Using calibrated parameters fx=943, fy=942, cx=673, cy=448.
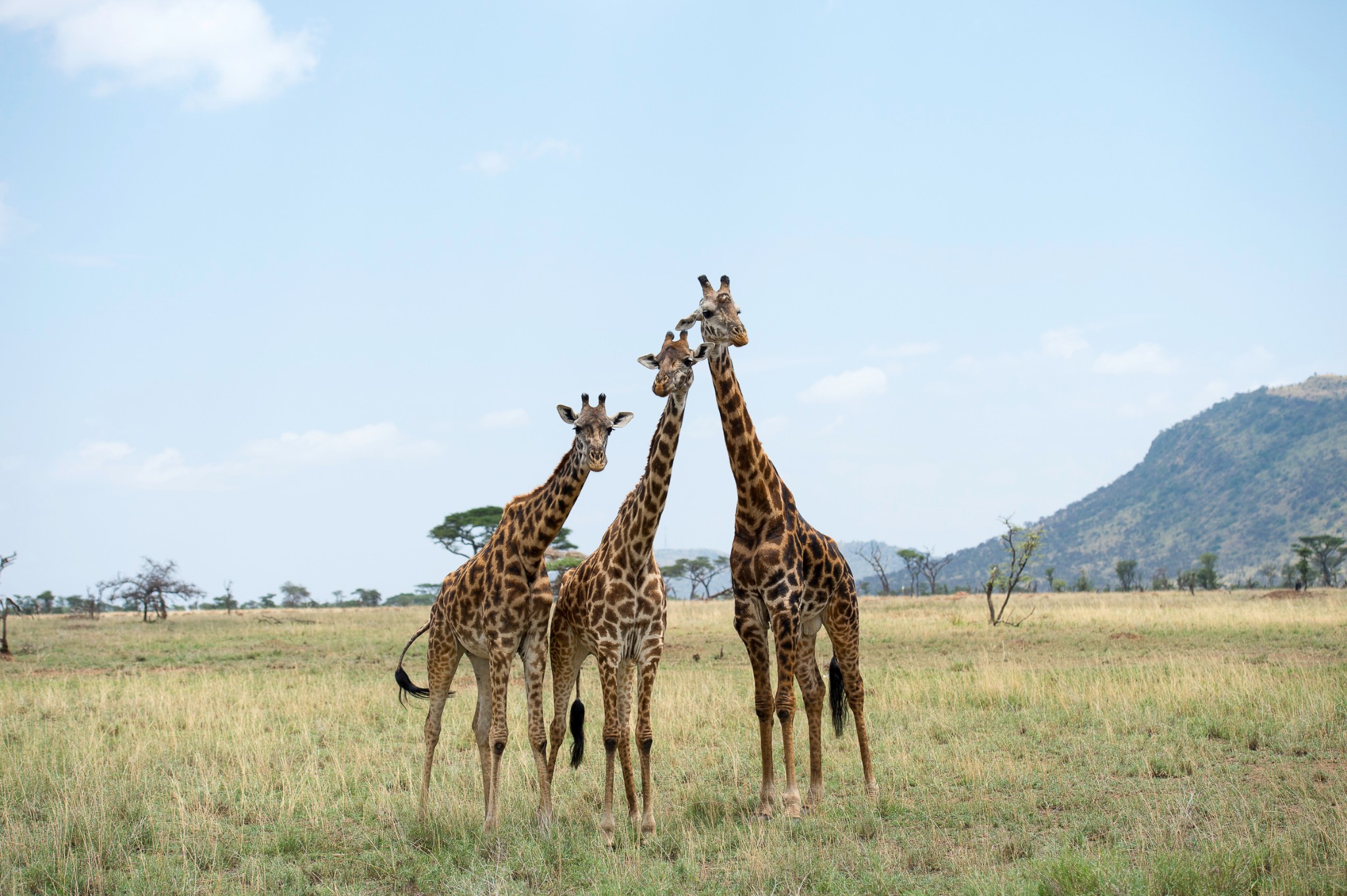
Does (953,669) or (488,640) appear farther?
(953,669)

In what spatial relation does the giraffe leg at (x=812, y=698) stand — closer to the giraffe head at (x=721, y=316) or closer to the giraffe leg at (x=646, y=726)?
the giraffe leg at (x=646, y=726)

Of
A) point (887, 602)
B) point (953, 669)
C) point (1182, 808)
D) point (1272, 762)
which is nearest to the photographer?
point (1182, 808)

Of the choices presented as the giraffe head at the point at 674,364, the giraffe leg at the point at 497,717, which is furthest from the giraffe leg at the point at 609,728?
the giraffe head at the point at 674,364

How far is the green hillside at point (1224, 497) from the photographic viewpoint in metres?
97.4

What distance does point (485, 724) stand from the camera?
8047 millimetres

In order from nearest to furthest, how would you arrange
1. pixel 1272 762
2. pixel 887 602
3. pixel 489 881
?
pixel 489 881 < pixel 1272 762 < pixel 887 602

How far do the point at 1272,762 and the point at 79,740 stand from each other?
494 inches

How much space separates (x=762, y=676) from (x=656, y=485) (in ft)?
6.18

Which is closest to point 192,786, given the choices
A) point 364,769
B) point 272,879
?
point 364,769

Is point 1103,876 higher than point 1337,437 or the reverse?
the reverse

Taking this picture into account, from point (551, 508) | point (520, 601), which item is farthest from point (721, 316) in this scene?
point (520, 601)

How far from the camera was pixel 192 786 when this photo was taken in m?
9.08

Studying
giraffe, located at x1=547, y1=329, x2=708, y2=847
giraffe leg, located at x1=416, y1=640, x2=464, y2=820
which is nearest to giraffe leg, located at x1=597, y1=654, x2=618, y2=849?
giraffe, located at x1=547, y1=329, x2=708, y2=847

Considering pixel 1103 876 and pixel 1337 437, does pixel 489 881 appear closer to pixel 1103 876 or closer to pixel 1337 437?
pixel 1103 876
